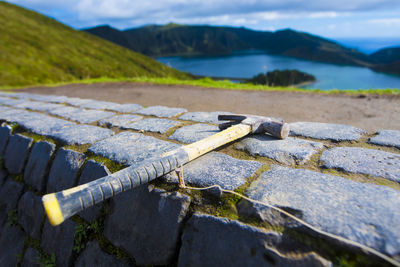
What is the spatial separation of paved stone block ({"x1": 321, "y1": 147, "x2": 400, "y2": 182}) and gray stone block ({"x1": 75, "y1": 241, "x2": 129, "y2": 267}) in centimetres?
181

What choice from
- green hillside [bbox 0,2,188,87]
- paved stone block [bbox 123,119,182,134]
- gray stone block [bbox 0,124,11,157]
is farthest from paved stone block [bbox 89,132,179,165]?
green hillside [bbox 0,2,188,87]

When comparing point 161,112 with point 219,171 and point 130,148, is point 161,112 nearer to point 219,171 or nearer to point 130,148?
point 130,148

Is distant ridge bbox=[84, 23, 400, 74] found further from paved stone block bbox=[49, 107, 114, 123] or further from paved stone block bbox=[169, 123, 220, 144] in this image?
paved stone block bbox=[169, 123, 220, 144]

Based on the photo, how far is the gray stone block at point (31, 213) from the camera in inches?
101

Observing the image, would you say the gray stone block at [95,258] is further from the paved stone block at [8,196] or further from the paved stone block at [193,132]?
the paved stone block at [8,196]

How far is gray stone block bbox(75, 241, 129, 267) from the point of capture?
5.87 ft

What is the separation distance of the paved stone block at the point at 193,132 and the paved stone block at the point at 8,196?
2090mm

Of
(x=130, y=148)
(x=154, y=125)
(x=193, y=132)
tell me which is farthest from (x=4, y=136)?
(x=193, y=132)

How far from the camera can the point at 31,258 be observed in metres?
2.45

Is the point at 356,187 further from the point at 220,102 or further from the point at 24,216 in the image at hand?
the point at 220,102

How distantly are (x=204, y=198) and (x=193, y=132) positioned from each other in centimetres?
121

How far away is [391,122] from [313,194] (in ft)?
9.49

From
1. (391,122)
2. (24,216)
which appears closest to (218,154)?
(24,216)

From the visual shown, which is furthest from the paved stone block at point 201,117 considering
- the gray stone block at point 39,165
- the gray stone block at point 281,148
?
the gray stone block at point 39,165
